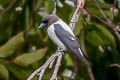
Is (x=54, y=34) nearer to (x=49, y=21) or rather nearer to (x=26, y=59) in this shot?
(x=49, y=21)

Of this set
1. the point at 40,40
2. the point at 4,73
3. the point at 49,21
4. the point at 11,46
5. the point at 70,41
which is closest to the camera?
the point at 70,41

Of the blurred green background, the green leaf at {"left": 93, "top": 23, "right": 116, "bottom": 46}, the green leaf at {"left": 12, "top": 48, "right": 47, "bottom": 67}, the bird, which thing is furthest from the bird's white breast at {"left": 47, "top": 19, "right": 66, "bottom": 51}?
the green leaf at {"left": 93, "top": 23, "right": 116, "bottom": 46}

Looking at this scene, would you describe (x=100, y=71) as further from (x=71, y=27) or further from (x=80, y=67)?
(x=71, y=27)

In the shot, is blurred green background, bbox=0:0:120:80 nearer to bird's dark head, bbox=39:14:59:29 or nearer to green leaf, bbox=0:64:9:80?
green leaf, bbox=0:64:9:80

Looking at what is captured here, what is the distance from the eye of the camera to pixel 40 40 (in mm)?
3414

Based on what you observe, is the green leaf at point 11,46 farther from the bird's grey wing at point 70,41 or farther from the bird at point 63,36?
the bird's grey wing at point 70,41

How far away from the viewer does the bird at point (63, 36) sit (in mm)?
2569

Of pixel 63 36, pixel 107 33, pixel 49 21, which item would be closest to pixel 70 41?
pixel 63 36

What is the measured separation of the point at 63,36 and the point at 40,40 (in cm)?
75

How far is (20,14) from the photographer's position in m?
3.50

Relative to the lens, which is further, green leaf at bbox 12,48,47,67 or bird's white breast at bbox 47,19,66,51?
green leaf at bbox 12,48,47,67

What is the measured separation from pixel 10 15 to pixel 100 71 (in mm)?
846

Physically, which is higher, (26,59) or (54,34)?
(54,34)

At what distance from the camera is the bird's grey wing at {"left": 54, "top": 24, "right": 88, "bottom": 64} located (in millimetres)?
2544
